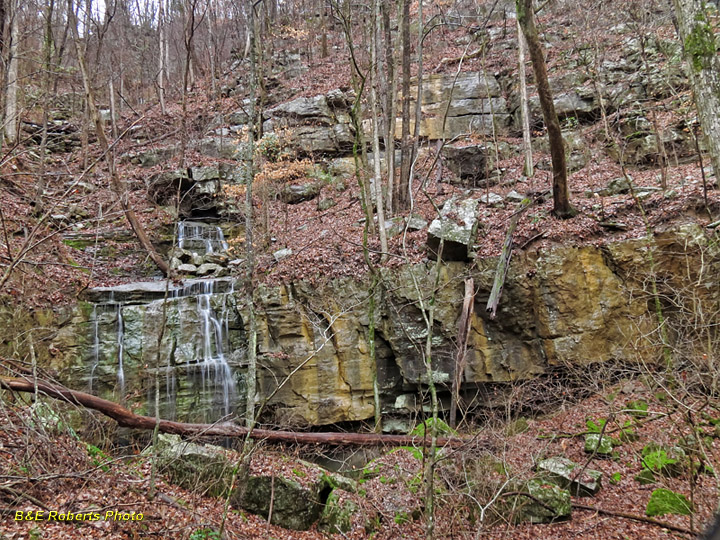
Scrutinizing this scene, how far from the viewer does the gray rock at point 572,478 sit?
6.20m

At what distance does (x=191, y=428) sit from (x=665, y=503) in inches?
277

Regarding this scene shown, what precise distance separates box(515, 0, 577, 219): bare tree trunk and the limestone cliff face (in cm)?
126

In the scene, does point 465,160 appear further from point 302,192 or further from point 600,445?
point 600,445

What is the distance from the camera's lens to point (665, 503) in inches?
212

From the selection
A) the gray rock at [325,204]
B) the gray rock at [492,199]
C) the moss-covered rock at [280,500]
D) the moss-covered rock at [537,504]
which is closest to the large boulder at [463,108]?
the gray rock at [325,204]

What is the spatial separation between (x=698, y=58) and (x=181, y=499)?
886 centimetres

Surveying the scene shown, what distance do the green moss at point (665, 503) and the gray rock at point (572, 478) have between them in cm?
76

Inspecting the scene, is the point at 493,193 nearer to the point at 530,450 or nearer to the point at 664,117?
the point at 664,117

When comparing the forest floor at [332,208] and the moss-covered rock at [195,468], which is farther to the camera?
the forest floor at [332,208]

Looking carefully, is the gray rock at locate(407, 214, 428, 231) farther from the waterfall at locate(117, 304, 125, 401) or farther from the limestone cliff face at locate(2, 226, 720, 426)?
the waterfall at locate(117, 304, 125, 401)

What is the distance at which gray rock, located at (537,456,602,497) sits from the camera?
6.20m

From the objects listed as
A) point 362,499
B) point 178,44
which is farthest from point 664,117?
point 178,44

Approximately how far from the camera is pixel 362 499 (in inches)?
248

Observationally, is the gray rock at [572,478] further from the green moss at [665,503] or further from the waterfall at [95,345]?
the waterfall at [95,345]
